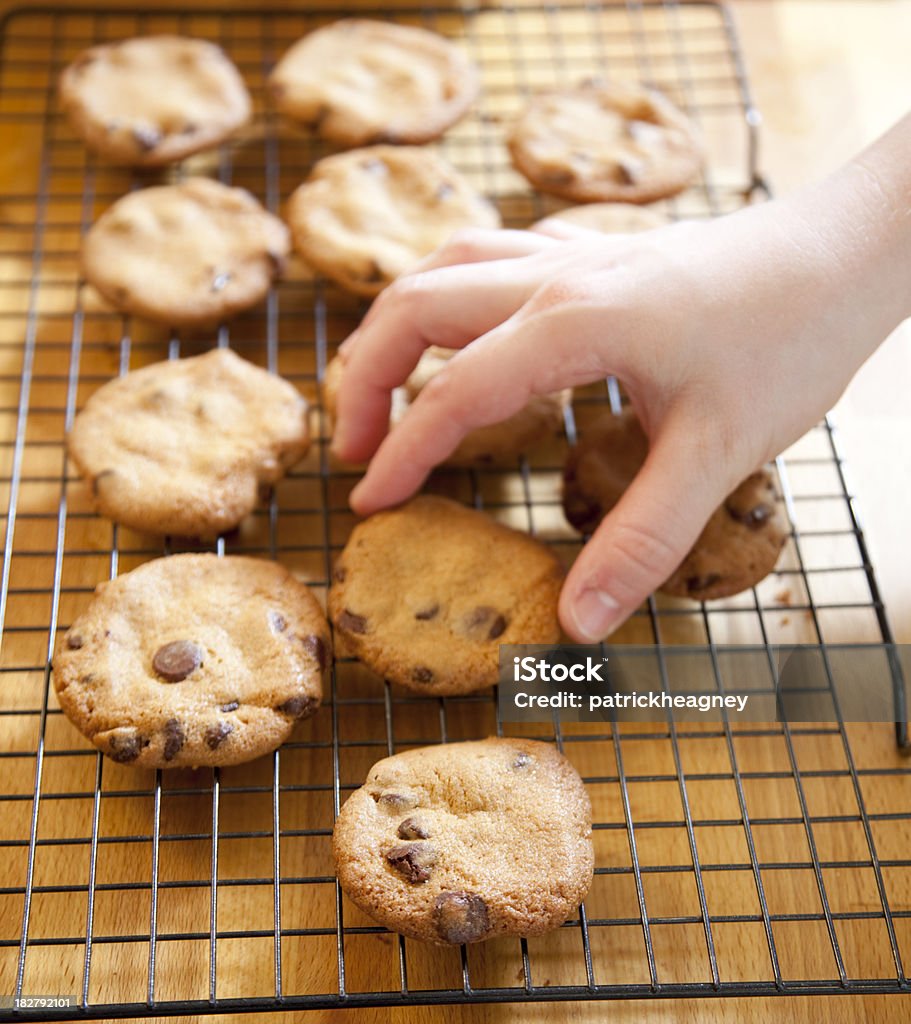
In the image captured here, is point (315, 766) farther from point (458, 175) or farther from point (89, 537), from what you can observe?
point (458, 175)

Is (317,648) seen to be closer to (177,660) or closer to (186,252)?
(177,660)

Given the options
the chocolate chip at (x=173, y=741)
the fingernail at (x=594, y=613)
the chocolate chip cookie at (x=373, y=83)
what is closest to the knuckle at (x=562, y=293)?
the fingernail at (x=594, y=613)

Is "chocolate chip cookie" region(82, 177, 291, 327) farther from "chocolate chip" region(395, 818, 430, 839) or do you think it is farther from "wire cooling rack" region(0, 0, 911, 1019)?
"chocolate chip" region(395, 818, 430, 839)

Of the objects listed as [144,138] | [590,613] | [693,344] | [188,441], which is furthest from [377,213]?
[590,613]

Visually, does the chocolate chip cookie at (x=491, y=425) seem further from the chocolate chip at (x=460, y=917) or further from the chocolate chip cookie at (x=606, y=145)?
the chocolate chip at (x=460, y=917)

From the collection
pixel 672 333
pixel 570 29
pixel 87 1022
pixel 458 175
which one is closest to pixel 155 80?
pixel 458 175
